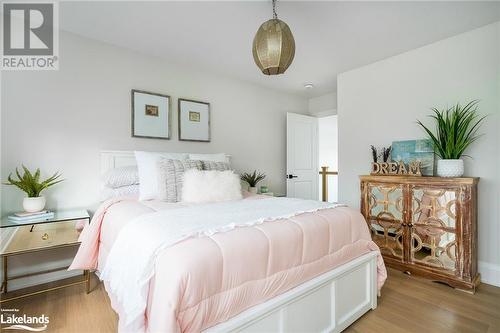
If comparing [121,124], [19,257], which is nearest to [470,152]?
[121,124]

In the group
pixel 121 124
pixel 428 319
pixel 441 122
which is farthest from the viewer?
pixel 121 124

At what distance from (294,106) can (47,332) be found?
4302mm

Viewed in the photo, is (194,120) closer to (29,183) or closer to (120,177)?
(120,177)

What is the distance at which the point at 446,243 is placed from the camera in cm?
231

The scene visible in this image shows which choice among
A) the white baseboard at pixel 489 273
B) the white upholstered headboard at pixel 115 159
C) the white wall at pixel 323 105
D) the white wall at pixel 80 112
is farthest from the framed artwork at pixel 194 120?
the white baseboard at pixel 489 273

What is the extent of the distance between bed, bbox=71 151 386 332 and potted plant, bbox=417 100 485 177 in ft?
4.06

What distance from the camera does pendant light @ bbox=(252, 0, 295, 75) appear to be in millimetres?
1609

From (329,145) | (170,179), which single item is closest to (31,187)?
(170,179)

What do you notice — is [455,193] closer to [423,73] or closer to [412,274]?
[412,274]

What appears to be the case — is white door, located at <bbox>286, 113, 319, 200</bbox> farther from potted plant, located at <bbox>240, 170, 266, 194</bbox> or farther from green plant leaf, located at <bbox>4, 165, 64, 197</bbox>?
green plant leaf, located at <bbox>4, 165, 64, 197</bbox>

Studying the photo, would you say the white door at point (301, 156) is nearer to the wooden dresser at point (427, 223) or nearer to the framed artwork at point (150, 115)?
the wooden dresser at point (427, 223)

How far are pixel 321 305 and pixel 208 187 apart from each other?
1250 mm

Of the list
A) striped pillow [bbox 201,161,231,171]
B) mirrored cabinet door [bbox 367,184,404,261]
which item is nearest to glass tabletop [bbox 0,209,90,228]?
striped pillow [bbox 201,161,231,171]

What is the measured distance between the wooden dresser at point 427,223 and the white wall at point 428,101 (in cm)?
22
